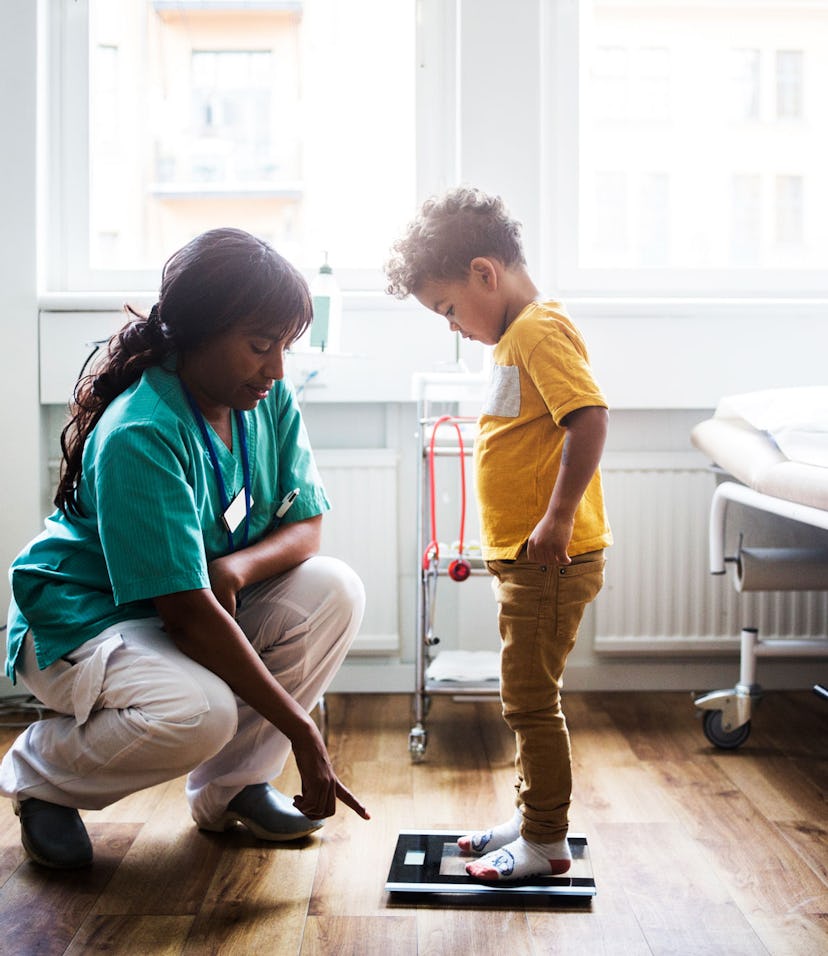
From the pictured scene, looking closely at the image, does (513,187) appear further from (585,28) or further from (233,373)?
(233,373)

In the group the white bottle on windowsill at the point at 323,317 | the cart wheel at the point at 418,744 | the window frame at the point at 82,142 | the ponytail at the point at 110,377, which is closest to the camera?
the ponytail at the point at 110,377

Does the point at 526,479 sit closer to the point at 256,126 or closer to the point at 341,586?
the point at 341,586

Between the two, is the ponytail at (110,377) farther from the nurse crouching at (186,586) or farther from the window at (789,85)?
the window at (789,85)

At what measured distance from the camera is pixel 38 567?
1477 millimetres

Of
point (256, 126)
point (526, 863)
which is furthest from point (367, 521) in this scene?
point (526, 863)

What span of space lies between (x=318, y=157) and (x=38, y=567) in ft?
5.02

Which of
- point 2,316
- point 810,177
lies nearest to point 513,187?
point 810,177

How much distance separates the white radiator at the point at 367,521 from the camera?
2471 mm

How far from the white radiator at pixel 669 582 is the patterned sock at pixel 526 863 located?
107 cm

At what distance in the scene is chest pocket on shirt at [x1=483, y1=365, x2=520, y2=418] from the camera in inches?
57.7

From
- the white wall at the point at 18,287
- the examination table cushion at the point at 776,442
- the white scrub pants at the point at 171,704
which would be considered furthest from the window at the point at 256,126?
the white scrub pants at the point at 171,704

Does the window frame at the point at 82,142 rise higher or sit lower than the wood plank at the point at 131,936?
higher

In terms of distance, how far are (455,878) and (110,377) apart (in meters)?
0.86

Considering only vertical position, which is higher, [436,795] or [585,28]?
[585,28]
